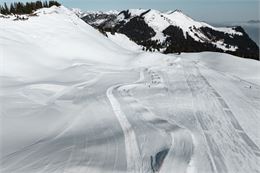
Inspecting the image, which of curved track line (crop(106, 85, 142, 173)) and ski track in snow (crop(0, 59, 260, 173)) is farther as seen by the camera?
ski track in snow (crop(0, 59, 260, 173))

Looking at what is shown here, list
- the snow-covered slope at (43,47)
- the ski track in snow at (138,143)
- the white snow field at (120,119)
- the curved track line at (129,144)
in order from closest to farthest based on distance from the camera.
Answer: the curved track line at (129,144) → the ski track in snow at (138,143) → the white snow field at (120,119) → the snow-covered slope at (43,47)

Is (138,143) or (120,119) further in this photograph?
(120,119)

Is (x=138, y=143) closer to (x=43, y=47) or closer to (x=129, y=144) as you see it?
(x=129, y=144)

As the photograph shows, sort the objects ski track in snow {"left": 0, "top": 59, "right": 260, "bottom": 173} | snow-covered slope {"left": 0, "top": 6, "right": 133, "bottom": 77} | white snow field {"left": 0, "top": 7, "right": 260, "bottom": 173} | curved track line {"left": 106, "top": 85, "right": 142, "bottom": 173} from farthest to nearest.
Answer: snow-covered slope {"left": 0, "top": 6, "right": 133, "bottom": 77} < white snow field {"left": 0, "top": 7, "right": 260, "bottom": 173} < ski track in snow {"left": 0, "top": 59, "right": 260, "bottom": 173} < curved track line {"left": 106, "top": 85, "right": 142, "bottom": 173}

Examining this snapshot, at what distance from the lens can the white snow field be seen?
7.98 m

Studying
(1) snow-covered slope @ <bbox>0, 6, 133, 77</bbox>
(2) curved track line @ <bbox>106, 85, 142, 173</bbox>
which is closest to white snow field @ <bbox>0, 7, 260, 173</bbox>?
(2) curved track line @ <bbox>106, 85, 142, 173</bbox>

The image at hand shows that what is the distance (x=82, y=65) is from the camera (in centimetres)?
2409

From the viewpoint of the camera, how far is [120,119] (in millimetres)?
11359

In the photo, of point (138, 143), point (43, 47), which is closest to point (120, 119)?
point (138, 143)

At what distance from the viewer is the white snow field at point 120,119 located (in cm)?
798

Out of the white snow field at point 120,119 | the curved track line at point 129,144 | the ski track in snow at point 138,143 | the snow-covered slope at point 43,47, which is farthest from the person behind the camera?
the snow-covered slope at point 43,47

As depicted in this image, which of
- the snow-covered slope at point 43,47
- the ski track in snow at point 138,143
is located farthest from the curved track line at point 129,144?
the snow-covered slope at point 43,47

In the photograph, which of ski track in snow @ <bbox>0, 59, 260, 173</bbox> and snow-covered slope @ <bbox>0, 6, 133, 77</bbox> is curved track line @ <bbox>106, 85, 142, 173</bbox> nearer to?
ski track in snow @ <bbox>0, 59, 260, 173</bbox>

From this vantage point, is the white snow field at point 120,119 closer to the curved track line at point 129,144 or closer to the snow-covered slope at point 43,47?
the curved track line at point 129,144
